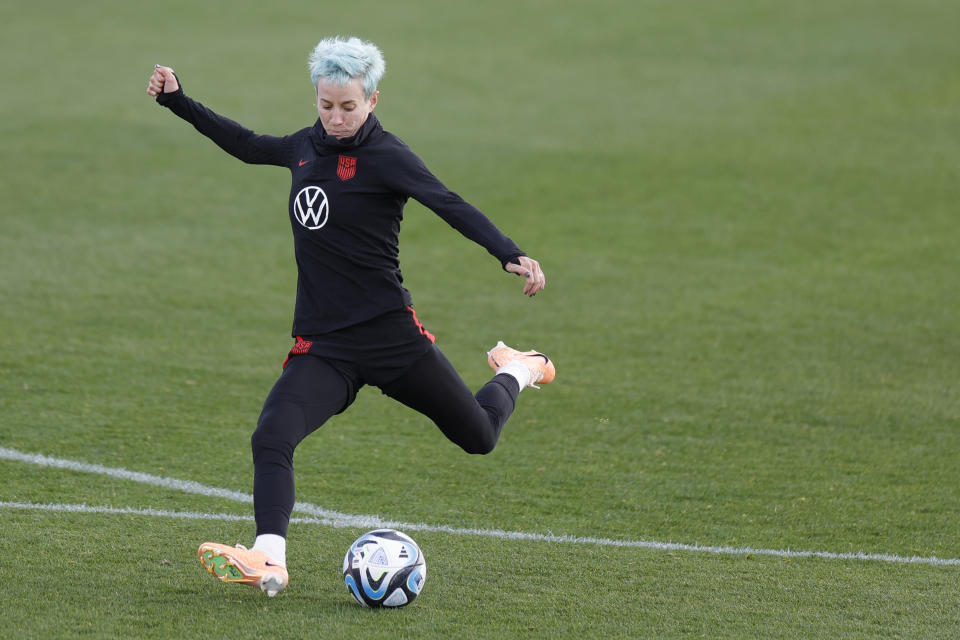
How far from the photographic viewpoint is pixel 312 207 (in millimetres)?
4926

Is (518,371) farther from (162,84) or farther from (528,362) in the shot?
(162,84)

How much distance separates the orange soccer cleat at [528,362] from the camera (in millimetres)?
6102

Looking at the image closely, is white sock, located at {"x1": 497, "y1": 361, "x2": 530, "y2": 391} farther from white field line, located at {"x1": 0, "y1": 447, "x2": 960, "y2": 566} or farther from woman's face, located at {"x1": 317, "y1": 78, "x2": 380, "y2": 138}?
woman's face, located at {"x1": 317, "y1": 78, "x2": 380, "y2": 138}

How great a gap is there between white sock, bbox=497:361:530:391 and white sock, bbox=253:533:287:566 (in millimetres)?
1714

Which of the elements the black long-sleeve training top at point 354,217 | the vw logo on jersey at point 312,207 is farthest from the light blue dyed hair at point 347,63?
the vw logo on jersey at point 312,207

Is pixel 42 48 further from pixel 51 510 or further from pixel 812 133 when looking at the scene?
pixel 51 510

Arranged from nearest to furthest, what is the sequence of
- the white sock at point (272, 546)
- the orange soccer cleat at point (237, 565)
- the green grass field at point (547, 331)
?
the orange soccer cleat at point (237, 565), the white sock at point (272, 546), the green grass field at point (547, 331)

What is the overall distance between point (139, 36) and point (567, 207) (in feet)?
38.6

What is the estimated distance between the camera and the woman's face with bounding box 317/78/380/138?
476 centimetres

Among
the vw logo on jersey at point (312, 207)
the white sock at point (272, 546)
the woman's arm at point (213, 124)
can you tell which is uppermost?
the woman's arm at point (213, 124)

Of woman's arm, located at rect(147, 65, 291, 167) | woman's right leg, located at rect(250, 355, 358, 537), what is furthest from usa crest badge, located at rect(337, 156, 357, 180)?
woman's right leg, located at rect(250, 355, 358, 537)

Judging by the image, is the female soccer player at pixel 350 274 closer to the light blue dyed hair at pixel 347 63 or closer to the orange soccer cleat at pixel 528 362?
the light blue dyed hair at pixel 347 63

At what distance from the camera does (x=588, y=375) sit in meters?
9.27

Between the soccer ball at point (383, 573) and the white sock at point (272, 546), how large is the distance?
0.37 meters
